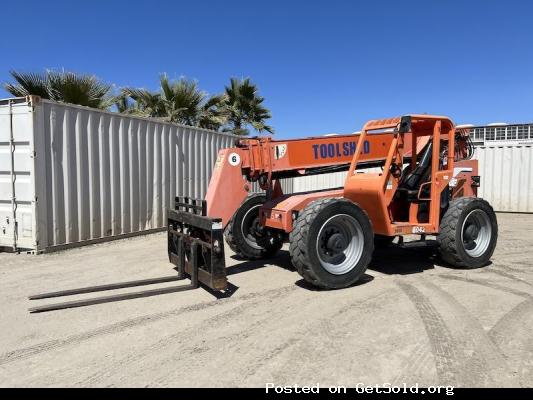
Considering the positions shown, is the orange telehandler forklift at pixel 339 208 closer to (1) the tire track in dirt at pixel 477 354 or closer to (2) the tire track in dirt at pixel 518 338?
(1) the tire track in dirt at pixel 477 354

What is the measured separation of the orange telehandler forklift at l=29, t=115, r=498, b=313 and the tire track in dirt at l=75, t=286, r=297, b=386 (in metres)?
0.52

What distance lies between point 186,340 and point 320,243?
2307 mm

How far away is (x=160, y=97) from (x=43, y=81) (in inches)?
222

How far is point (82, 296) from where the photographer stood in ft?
18.0

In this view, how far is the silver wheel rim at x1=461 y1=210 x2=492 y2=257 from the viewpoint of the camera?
700 centimetres

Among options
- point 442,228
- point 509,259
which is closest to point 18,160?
point 442,228

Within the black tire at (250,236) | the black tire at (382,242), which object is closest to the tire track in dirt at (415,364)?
the black tire at (250,236)

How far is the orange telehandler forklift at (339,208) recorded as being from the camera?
18.5ft

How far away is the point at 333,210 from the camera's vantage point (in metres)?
5.69

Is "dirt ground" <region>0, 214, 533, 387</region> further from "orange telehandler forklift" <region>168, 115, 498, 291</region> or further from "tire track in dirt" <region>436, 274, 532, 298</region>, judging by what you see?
"orange telehandler forklift" <region>168, 115, 498, 291</region>

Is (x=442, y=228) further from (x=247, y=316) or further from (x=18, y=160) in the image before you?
(x=18, y=160)

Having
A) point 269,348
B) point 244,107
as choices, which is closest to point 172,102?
point 244,107

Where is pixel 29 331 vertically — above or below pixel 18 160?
below

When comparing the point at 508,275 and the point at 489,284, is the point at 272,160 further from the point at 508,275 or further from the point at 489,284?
the point at 508,275
